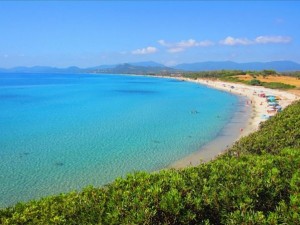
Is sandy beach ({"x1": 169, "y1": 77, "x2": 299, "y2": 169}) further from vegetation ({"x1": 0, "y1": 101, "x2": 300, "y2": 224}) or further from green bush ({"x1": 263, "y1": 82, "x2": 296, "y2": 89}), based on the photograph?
green bush ({"x1": 263, "y1": 82, "x2": 296, "y2": 89})

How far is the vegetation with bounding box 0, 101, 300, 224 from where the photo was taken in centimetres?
593

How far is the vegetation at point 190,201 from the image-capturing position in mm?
5926

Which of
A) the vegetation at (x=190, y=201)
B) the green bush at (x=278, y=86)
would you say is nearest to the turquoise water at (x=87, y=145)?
the vegetation at (x=190, y=201)

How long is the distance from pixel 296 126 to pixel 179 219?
13035 mm

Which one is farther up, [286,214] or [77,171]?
[286,214]

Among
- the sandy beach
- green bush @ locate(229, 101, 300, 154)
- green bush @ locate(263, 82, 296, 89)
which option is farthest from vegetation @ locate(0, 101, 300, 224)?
green bush @ locate(263, 82, 296, 89)

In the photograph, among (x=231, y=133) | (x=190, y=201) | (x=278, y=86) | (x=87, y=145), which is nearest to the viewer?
(x=190, y=201)

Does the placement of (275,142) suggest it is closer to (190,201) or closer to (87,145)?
(190,201)

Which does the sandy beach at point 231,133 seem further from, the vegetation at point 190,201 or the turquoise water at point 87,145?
the vegetation at point 190,201

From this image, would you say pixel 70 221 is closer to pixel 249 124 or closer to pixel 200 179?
pixel 200 179

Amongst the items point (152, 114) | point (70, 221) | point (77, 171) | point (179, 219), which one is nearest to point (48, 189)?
point (77, 171)

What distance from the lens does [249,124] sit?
1670 inches

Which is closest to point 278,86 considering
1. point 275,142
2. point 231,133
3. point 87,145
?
point 231,133

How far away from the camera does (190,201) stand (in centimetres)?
628
